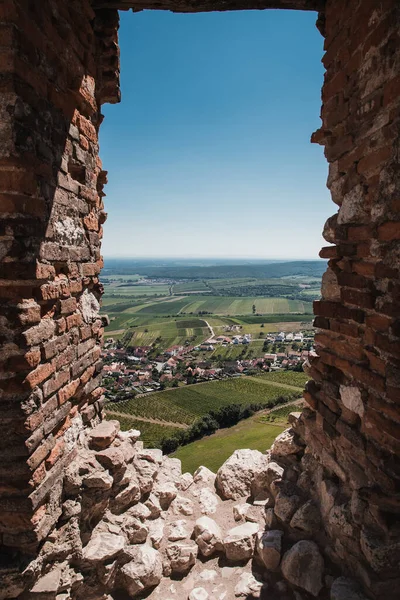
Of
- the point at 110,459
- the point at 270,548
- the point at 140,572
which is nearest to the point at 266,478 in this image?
the point at 270,548

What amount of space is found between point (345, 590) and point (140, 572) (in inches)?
64.6

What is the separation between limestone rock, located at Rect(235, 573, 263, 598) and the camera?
303 cm

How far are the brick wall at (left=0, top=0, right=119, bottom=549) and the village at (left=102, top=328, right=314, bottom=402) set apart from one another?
30.6 meters

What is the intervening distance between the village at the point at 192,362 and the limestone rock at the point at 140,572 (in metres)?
30.3

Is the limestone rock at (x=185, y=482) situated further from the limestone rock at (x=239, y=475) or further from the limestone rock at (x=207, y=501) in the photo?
the limestone rock at (x=239, y=475)

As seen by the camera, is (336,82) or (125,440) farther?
(125,440)

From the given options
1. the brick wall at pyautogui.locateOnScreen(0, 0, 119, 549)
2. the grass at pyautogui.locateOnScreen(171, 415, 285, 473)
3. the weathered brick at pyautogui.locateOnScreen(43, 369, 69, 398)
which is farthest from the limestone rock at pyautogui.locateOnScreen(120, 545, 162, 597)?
the grass at pyautogui.locateOnScreen(171, 415, 285, 473)

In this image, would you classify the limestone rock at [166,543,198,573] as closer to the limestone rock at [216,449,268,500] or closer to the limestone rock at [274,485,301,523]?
the limestone rock at [274,485,301,523]

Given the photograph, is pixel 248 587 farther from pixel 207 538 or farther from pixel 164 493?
pixel 164 493

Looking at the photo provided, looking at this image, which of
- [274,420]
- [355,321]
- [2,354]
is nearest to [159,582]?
[2,354]

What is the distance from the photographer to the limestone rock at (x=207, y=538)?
3512mm

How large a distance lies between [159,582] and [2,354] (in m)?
2.51

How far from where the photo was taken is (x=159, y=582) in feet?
10.6

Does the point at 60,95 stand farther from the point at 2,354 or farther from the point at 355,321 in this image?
the point at 355,321
